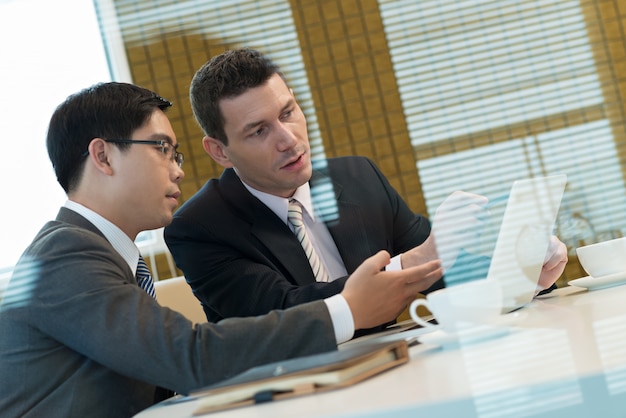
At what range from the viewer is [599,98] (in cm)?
190

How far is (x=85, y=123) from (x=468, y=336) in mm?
741

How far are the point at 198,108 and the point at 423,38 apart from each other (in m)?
0.61

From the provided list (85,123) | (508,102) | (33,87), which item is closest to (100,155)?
(85,123)

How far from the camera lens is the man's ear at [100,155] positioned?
126cm

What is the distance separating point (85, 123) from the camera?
50.4 inches

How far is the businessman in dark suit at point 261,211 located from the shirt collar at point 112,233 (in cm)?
35

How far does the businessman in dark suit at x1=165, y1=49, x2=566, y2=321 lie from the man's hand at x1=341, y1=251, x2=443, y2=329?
1.36 ft

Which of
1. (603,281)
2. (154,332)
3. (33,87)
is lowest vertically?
(603,281)

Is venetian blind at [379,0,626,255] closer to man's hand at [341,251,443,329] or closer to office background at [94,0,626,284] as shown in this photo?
office background at [94,0,626,284]

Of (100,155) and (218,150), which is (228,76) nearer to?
(218,150)

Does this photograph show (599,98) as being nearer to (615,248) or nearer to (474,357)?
(615,248)

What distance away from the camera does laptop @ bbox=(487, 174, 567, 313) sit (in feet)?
3.55

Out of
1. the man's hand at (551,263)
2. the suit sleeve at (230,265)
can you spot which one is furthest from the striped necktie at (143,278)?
the man's hand at (551,263)

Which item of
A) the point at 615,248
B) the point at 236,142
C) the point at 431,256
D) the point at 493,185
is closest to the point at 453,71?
the point at 493,185
